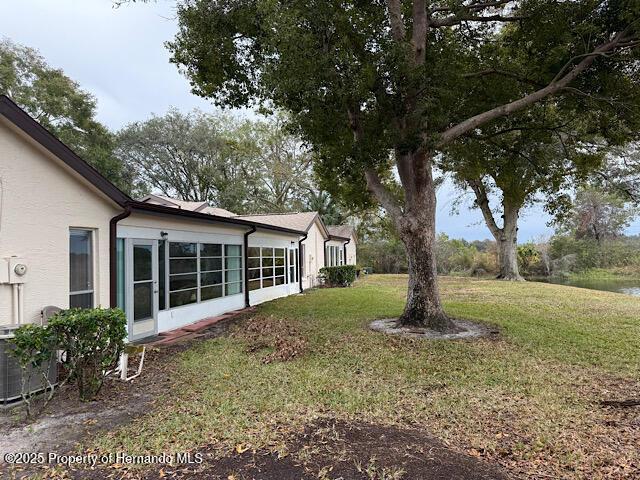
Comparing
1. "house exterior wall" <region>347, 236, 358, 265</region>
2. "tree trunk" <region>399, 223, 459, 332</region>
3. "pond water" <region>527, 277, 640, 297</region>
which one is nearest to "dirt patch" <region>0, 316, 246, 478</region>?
"tree trunk" <region>399, 223, 459, 332</region>

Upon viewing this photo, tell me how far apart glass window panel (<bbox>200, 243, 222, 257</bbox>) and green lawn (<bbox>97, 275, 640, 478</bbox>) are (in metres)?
2.48

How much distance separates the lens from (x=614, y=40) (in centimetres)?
764


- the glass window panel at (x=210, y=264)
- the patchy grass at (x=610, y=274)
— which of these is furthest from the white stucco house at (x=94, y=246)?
the patchy grass at (x=610, y=274)

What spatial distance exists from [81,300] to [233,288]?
5.84 meters

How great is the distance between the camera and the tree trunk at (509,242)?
2339cm

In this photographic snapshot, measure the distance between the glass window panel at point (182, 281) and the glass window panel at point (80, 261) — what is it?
232 centimetres

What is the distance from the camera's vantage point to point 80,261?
6281 mm

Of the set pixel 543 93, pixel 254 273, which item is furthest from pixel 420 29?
pixel 254 273

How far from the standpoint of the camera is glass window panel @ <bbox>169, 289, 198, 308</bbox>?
8766mm

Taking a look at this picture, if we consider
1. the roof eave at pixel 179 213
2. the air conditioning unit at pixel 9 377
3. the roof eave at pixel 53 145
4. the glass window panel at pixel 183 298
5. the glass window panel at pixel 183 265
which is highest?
the roof eave at pixel 53 145

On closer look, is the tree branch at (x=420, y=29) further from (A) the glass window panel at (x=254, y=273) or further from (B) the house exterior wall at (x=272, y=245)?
(A) the glass window panel at (x=254, y=273)

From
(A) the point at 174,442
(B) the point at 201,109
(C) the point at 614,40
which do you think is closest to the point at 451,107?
(C) the point at 614,40

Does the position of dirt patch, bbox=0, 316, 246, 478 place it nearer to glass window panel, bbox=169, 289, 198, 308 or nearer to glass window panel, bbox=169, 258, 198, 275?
glass window panel, bbox=169, 289, 198, 308

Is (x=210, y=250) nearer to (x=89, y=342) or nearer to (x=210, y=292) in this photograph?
(x=210, y=292)
